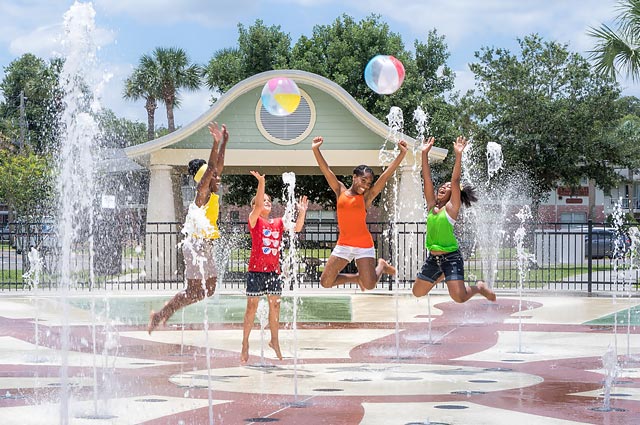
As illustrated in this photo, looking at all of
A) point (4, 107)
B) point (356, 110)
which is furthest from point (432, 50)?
point (4, 107)

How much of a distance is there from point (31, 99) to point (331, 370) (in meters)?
68.9

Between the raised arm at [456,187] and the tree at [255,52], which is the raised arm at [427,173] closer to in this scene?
the raised arm at [456,187]

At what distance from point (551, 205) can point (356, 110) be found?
4906cm

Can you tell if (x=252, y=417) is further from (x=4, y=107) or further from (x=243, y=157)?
(x=4, y=107)

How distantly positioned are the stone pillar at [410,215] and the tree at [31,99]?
52.2 metres

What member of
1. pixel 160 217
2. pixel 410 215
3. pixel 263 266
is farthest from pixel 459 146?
pixel 160 217

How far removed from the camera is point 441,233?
33.8 feet

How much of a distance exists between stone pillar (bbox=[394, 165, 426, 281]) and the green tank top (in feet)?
40.6

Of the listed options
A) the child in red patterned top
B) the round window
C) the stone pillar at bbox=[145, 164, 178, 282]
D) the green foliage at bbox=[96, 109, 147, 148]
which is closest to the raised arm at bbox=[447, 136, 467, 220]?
the child in red patterned top

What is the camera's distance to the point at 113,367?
9.16 metres

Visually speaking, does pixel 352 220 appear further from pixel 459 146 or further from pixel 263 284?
pixel 459 146

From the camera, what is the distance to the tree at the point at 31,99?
233ft

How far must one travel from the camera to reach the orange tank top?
9867 millimetres

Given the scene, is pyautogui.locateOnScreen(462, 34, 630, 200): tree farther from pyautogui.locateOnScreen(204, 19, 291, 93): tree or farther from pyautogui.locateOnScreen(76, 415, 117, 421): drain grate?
pyautogui.locateOnScreen(76, 415, 117, 421): drain grate
